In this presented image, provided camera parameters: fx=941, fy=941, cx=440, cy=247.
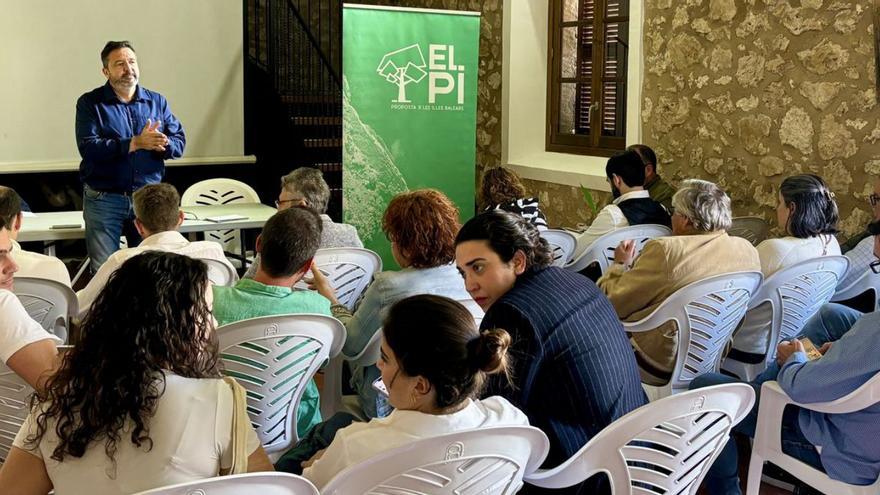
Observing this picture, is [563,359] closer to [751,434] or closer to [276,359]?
[276,359]

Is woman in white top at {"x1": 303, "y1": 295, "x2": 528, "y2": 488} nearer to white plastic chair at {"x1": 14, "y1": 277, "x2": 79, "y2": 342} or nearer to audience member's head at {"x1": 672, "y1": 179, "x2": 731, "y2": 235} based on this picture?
white plastic chair at {"x1": 14, "y1": 277, "x2": 79, "y2": 342}

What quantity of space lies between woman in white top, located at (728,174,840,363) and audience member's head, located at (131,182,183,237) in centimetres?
228

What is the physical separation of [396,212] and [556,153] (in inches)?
187

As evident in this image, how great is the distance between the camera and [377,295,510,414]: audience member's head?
1.78 meters

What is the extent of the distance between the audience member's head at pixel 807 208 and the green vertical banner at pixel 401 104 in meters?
3.12

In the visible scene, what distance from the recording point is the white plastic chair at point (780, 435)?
229 centimetres

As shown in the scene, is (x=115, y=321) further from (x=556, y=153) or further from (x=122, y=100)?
(x=556, y=153)

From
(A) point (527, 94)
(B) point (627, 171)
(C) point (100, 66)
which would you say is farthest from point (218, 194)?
(B) point (627, 171)

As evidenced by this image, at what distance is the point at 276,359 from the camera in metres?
2.62

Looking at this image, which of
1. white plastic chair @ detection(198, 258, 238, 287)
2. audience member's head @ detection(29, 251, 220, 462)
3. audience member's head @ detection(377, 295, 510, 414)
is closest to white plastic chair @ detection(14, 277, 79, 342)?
white plastic chair @ detection(198, 258, 238, 287)

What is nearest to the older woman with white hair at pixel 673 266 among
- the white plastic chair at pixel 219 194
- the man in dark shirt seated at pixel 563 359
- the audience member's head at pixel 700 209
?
the audience member's head at pixel 700 209

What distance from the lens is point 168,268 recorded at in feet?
5.76

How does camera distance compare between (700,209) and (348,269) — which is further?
(348,269)

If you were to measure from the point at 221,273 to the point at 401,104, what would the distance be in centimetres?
299
